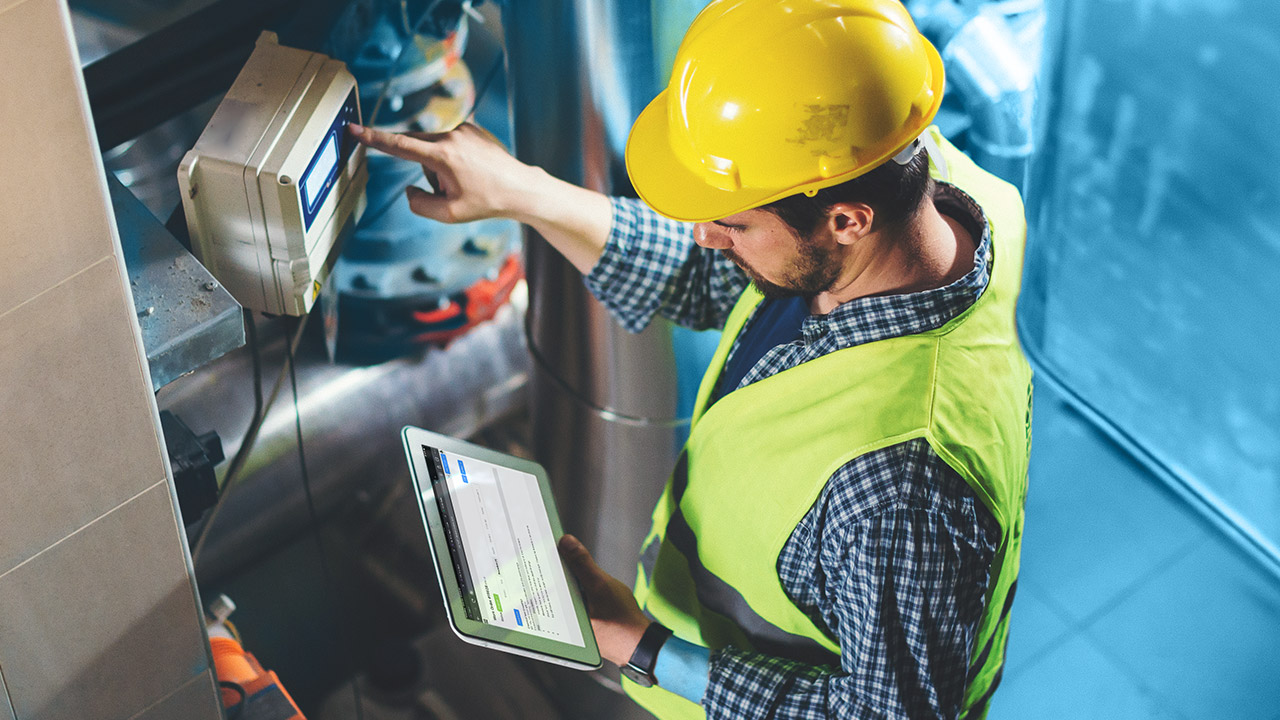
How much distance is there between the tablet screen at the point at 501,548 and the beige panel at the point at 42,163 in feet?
1.82

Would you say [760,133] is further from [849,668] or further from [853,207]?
[849,668]

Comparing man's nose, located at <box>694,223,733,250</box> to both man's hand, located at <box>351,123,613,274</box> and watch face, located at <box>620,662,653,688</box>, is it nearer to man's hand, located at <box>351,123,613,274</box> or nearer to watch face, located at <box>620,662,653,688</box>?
man's hand, located at <box>351,123,613,274</box>

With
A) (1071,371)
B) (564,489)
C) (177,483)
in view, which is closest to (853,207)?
(177,483)

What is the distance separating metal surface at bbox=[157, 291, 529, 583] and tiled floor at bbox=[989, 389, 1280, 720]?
1.22 meters

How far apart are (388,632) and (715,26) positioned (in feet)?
4.88

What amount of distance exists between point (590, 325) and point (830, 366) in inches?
21.2

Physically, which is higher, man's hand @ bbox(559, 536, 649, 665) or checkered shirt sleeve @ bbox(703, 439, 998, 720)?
checkered shirt sleeve @ bbox(703, 439, 998, 720)

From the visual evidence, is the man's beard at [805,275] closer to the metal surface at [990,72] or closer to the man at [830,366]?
the man at [830,366]

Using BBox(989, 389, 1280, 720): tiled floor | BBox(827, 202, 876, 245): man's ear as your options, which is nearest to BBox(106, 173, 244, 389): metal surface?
BBox(827, 202, 876, 245): man's ear

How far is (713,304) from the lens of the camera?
5.54ft

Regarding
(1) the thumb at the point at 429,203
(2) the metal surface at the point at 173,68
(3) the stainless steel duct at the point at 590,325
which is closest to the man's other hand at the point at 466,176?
(1) the thumb at the point at 429,203

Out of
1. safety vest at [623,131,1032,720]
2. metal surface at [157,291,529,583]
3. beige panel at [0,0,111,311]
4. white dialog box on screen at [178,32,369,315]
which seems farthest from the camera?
metal surface at [157,291,529,583]

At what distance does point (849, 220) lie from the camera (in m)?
1.24

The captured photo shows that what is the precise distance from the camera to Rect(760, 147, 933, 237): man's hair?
4.02ft
